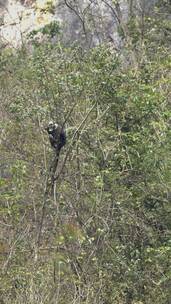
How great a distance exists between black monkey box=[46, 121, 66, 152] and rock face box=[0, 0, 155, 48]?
232 inches

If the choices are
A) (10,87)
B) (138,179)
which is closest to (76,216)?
(138,179)

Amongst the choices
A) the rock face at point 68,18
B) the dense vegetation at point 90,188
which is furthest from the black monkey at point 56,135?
the rock face at point 68,18

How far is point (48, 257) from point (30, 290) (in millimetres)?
643

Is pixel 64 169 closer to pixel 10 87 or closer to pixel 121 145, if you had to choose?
pixel 121 145

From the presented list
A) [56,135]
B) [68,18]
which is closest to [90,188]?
[56,135]

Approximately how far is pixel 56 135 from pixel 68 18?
351 inches

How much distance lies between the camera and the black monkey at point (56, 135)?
5.54m

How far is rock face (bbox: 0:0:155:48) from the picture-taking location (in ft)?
39.4

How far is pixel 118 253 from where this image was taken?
18.1 feet

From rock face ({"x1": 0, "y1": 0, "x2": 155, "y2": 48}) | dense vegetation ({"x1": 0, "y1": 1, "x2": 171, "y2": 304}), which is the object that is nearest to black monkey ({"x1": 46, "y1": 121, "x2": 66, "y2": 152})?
dense vegetation ({"x1": 0, "y1": 1, "x2": 171, "y2": 304})

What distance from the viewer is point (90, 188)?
5797 millimetres

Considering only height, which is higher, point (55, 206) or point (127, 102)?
point (127, 102)

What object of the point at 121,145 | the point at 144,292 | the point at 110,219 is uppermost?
the point at 121,145

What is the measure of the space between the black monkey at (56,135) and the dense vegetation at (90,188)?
119mm
